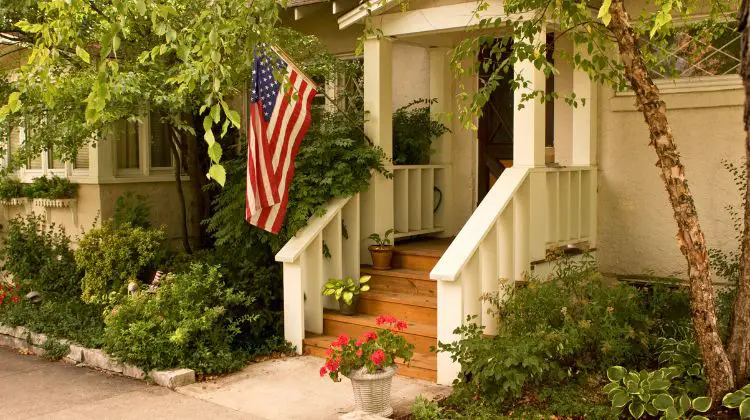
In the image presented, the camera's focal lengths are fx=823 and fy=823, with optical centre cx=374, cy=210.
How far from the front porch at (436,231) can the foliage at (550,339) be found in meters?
0.45

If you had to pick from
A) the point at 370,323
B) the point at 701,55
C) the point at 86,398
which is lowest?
the point at 86,398

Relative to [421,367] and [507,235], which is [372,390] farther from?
[507,235]

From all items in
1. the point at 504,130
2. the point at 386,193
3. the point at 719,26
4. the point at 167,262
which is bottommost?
the point at 167,262

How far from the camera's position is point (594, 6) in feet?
26.8

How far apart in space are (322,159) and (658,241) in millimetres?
3481

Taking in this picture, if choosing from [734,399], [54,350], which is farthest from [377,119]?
[734,399]

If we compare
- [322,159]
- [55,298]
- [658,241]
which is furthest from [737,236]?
[55,298]

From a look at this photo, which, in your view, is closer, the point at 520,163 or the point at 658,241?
the point at 520,163

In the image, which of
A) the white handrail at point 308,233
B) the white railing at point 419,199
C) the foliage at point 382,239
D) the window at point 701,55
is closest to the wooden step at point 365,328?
the white handrail at point 308,233

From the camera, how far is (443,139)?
991 cm

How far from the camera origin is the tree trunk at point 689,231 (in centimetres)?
539

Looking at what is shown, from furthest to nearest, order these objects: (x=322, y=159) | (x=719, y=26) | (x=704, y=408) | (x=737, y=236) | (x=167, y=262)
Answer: (x=167, y=262) < (x=322, y=159) < (x=737, y=236) < (x=719, y=26) < (x=704, y=408)

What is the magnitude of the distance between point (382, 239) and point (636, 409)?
378 cm

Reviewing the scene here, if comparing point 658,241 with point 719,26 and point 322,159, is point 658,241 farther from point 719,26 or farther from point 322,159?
point 322,159
